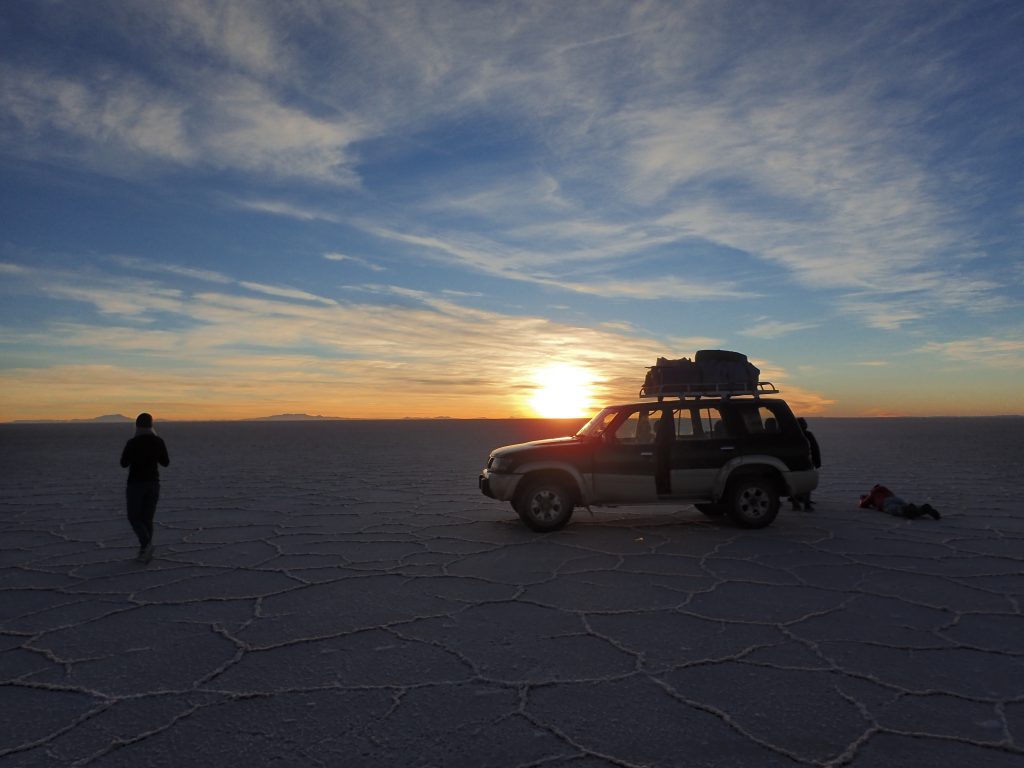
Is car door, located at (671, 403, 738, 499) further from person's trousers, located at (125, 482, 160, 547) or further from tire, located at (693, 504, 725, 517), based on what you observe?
person's trousers, located at (125, 482, 160, 547)

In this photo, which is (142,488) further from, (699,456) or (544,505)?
(699,456)

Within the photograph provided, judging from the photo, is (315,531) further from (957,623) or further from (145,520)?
(957,623)

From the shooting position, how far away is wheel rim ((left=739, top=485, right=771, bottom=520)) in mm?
10359

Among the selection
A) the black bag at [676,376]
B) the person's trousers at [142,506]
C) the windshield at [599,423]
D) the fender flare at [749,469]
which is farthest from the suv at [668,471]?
the person's trousers at [142,506]

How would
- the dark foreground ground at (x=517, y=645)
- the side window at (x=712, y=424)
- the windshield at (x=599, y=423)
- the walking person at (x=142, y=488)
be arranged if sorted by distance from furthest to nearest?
the windshield at (x=599, y=423) → the side window at (x=712, y=424) → the walking person at (x=142, y=488) → the dark foreground ground at (x=517, y=645)

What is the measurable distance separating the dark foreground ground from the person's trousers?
387 millimetres

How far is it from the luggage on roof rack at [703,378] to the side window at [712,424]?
288mm

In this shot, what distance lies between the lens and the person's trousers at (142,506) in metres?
8.61

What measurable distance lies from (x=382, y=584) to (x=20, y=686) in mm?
3226

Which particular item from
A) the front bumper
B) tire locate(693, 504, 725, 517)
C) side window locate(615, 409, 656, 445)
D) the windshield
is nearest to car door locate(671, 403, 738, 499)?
side window locate(615, 409, 656, 445)

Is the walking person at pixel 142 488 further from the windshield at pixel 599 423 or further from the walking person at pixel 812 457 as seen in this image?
the walking person at pixel 812 457

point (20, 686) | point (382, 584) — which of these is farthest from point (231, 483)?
point (20, 686)

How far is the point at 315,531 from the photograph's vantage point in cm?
1072

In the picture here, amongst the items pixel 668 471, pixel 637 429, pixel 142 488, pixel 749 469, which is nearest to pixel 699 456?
pixel 668 471
